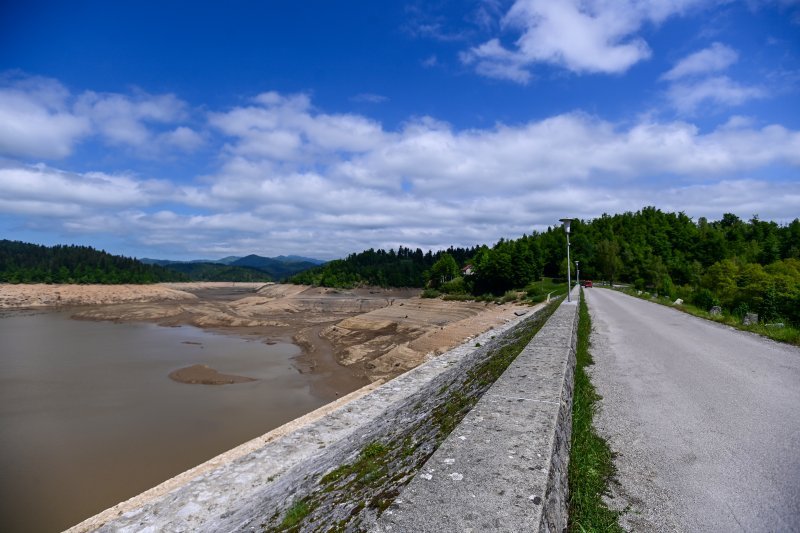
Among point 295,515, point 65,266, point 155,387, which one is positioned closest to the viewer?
point 295,515

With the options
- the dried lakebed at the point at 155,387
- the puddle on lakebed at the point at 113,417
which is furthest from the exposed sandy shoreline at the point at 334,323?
the puddle on lakebed at the point at 113,417

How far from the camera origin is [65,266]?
391 ft

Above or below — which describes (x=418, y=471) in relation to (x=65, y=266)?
below

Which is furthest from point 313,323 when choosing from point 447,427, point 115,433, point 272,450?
point 447,427

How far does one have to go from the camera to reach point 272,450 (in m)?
6.98

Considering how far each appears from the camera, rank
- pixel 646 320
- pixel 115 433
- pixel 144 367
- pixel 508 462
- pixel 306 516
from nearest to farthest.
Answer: pixel 508 462 < pixel 306 516 < pixel 115 433 < pixel 646 320 < pixel 144 367

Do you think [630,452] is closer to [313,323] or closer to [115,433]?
[115,433]

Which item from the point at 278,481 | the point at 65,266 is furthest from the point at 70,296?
the point at 278,481

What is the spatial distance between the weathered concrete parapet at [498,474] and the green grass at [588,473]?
11 centimetres

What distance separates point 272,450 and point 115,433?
12.5 meters

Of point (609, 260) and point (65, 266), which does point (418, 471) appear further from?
point (65, 266)

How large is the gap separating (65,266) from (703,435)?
159794mm

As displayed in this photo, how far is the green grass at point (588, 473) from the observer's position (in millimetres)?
3039

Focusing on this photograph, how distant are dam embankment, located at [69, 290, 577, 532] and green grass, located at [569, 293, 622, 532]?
17 cm
